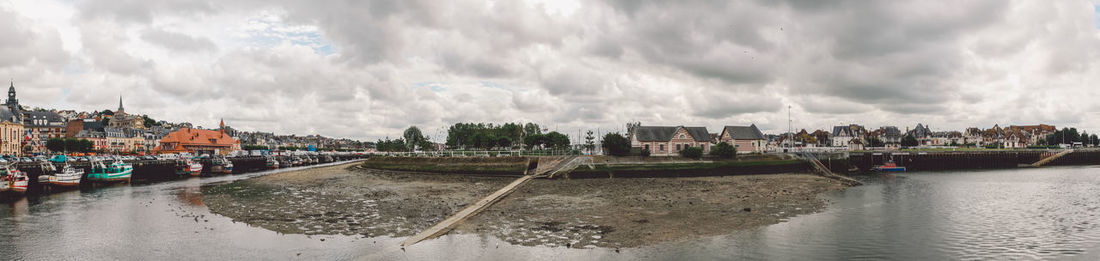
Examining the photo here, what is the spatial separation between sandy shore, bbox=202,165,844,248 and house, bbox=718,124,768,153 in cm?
3320

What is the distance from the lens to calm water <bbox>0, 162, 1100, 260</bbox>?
61.7 ft

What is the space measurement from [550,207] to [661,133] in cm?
5269

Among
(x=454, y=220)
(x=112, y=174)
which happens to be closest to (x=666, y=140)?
(x=454, y=220)

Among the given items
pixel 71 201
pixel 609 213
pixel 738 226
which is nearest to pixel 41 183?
pixel 71 201

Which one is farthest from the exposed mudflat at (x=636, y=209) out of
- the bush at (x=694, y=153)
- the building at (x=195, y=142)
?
the building at (x=195, y=142)

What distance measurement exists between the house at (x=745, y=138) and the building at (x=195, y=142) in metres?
118

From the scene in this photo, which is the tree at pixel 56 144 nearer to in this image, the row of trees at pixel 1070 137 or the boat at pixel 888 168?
the boat at pixel 888 168

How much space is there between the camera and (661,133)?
263ft

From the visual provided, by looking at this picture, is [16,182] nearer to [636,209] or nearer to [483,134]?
[636,209]

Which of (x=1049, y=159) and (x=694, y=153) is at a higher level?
(x=694, y=153)

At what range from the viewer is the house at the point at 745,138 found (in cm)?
8275

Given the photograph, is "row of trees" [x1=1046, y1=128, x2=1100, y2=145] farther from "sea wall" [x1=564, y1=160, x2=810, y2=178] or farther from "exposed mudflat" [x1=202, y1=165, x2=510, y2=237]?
"exposed mudflat" [x1=202, y1=165, x2=510, y2=237]

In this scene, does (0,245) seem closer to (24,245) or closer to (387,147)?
(24,245)

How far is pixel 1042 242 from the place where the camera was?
20.9 meters
